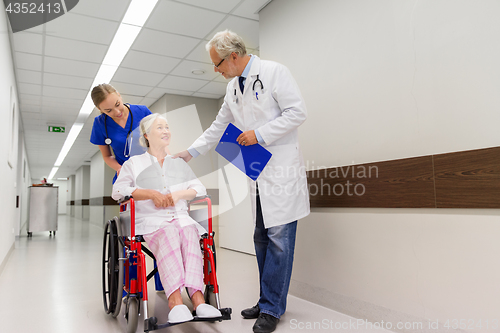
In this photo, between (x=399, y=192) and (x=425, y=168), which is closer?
(x=425, y=168)

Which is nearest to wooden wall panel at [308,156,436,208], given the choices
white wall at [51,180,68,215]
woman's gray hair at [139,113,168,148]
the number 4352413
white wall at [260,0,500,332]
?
white wall at [260,0,500,332]

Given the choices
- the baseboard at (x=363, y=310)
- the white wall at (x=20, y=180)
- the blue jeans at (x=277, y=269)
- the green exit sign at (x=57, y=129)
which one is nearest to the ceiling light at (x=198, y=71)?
the baseboard at (x=363, y=310)

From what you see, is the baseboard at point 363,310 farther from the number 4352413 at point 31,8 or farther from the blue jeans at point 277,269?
the number 4352413 at point 31,8

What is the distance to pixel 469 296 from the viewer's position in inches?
60.7

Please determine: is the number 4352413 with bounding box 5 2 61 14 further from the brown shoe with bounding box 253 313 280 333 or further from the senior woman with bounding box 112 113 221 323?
the brown shoe with bounding box 253 313 280 333

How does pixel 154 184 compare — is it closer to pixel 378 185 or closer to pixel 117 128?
pixel 117 128

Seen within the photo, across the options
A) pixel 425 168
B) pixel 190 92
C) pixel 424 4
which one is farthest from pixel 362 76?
pixel 190 92

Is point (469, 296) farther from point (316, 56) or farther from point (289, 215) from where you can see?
point (316, 56)

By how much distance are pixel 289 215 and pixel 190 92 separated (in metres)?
4.25

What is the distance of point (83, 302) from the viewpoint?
2506 millimetres

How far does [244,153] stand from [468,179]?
1129 millimetres

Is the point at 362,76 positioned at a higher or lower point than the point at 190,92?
lower

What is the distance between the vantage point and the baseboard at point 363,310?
1.72 meters

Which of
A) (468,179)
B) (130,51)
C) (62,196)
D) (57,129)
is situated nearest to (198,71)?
(130,51)
